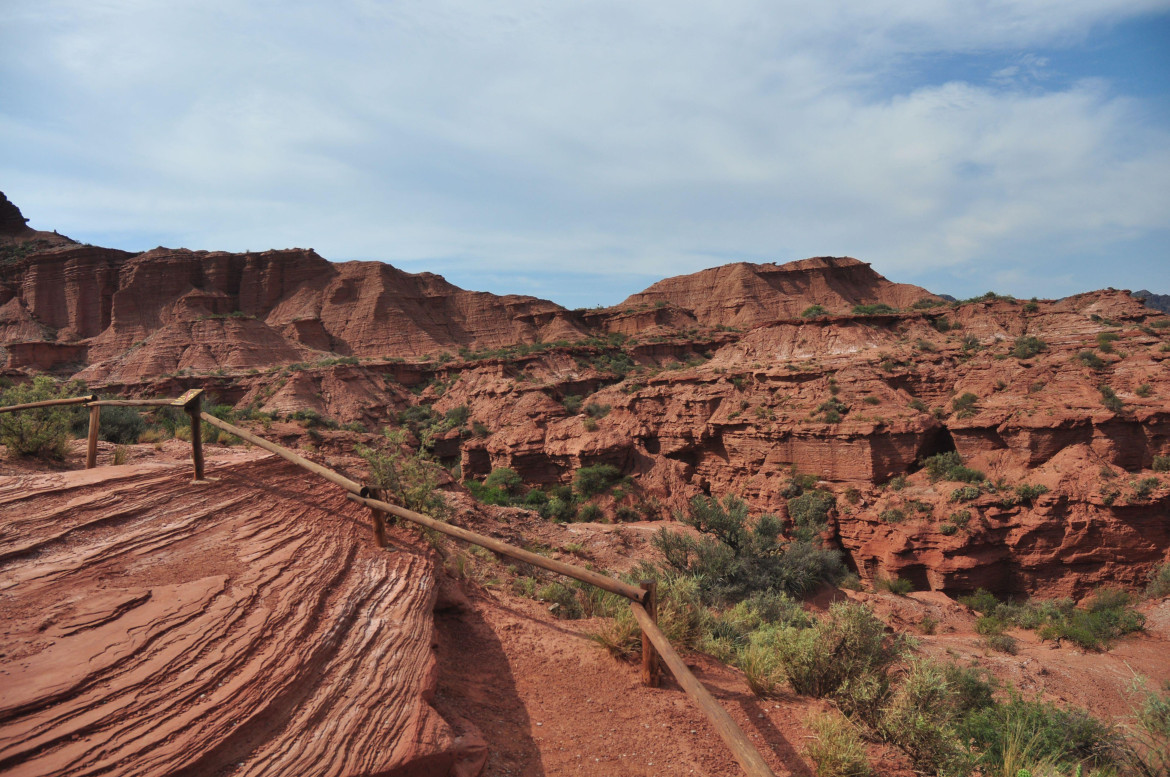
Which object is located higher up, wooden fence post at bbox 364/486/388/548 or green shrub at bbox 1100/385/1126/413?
green shrub at bbox 1100/385/1126/413

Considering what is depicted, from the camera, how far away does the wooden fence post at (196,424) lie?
15.3 ft

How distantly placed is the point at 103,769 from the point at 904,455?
75.0 ft

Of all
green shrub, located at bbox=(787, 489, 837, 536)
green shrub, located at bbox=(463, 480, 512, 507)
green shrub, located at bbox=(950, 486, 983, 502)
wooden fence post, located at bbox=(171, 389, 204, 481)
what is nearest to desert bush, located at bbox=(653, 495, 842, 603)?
green shrub, located at bbox=(787, 489, 837, 536)

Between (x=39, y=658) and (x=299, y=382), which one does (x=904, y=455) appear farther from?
(x=299, y=382)

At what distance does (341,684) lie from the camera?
2873 mm

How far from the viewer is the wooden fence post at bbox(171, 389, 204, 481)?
467cm

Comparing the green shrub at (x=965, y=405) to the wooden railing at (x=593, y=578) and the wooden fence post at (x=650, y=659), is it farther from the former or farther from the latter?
the wooden fence post at (x=650, y=659)

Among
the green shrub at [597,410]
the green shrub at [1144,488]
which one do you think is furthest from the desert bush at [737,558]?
the green shrub at [597,410]

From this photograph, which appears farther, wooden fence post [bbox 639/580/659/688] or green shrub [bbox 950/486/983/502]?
green shrub [bbox 950/486/983/502]

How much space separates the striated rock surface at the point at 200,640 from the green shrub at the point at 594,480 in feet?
70.4

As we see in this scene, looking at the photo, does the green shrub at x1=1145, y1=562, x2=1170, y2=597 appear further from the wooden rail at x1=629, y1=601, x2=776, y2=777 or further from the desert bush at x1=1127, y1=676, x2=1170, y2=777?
the wooden rail at x1=629, y1=601, x2=776, y2=777

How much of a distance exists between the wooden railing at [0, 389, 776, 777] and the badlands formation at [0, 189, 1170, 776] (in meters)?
0.23

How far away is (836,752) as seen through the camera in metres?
3.27

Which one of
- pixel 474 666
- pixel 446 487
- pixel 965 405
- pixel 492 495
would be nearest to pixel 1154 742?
pixel 474 666
